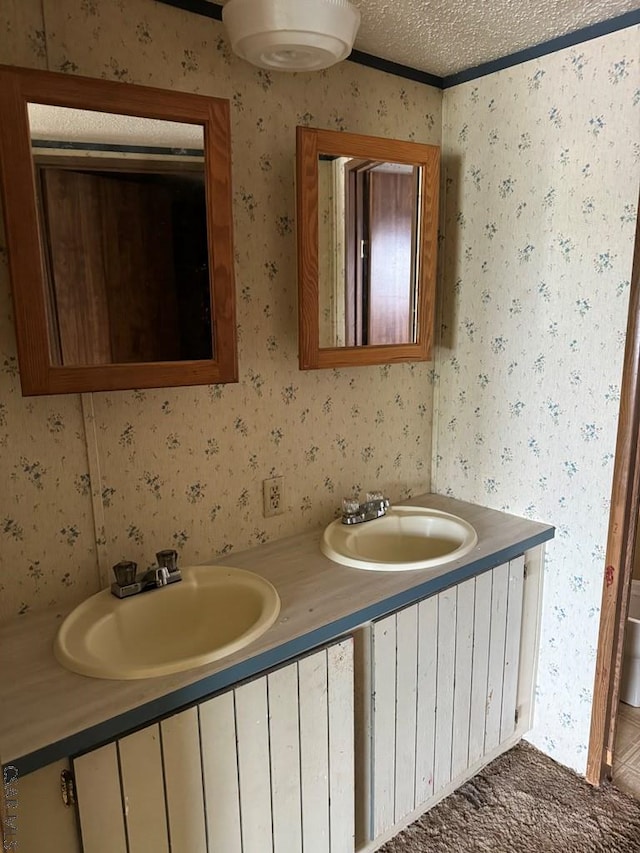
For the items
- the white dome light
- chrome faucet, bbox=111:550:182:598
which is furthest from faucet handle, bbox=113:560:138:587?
the white dome light

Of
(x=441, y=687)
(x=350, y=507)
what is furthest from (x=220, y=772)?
(x=350, y=507)

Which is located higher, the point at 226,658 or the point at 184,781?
the point at 226,658

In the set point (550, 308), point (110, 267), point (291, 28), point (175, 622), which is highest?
point (291, 28)

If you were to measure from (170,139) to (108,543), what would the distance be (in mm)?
962

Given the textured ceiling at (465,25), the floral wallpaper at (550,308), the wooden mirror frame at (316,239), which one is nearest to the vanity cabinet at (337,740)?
the floral wallpaper at (550,308)

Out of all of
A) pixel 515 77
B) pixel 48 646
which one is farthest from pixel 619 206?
pixel 48 646

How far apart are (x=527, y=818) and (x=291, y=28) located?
2.10 meters

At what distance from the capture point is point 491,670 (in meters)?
1.81

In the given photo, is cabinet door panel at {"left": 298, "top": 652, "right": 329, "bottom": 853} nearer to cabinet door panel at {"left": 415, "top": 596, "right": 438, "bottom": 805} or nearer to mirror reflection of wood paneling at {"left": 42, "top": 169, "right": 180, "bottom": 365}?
cabinet door panel at {"left": 415, "top": 596, "right": 438, "bottom": 805}

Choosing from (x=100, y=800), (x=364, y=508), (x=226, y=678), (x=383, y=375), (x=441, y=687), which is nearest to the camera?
(x=100, y=800)

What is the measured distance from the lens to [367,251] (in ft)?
5.70

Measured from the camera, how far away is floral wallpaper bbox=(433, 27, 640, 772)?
1626 mm

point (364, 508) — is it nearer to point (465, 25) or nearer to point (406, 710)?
point (406, 710)

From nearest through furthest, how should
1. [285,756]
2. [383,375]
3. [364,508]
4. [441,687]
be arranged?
1. [285,756]
2. [441,687]
3. [364,508]
4. [383,375]
